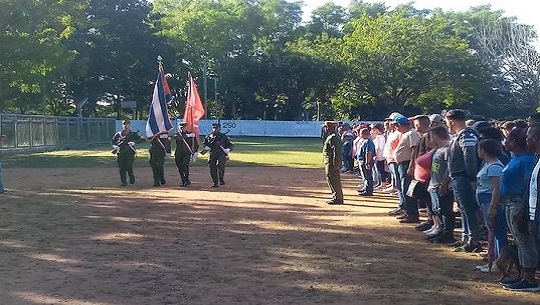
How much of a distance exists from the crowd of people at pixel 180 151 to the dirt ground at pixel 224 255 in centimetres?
276

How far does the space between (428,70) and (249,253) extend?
5295 cm

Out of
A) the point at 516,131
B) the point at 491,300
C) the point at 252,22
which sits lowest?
the point at 491,300

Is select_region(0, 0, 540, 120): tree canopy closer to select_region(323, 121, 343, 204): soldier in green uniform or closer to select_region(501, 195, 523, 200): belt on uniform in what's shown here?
select_region(323, 121, 343, 204): soldier in green uniform

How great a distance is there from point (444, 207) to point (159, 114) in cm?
1209

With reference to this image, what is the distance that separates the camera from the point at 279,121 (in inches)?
2621

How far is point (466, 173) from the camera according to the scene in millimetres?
9070

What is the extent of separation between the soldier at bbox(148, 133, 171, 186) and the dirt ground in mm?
2853

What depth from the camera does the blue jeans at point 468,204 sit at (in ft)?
30.0

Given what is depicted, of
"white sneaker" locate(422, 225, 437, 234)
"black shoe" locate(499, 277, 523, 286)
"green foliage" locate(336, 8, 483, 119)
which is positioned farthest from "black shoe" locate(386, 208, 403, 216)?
"green foliage" locate(336, 8, 483, 119)

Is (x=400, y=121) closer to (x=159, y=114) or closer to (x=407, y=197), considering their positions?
(x=407, y=197)

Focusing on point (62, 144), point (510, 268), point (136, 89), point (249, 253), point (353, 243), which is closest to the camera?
point (510, 268)

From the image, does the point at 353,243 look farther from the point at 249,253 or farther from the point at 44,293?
the point at 44,293

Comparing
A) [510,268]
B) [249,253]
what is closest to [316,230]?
[249,253]

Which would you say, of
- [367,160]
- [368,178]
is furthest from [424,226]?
[368,178]
